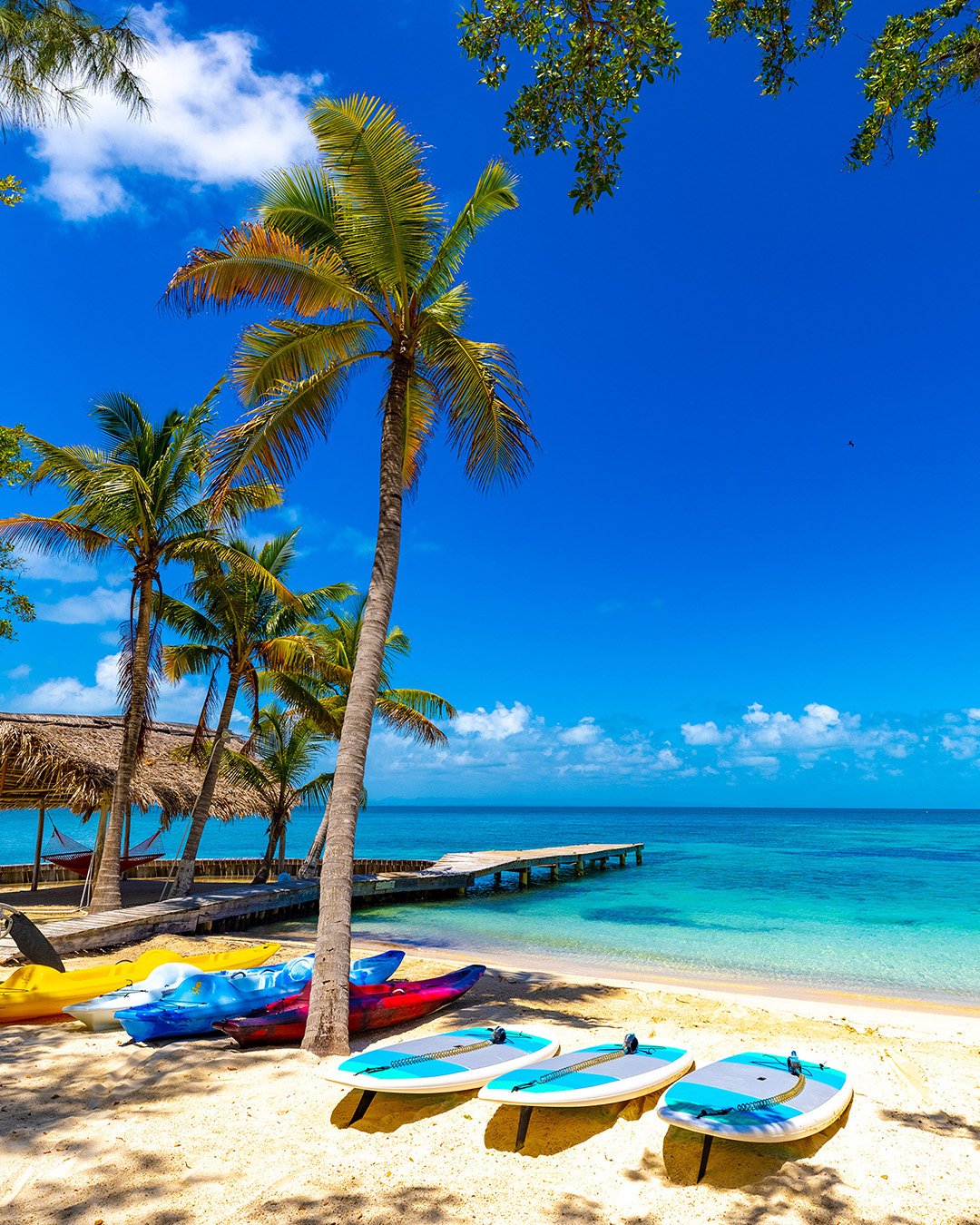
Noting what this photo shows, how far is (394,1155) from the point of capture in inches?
182

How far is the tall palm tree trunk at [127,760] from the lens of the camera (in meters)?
12.9

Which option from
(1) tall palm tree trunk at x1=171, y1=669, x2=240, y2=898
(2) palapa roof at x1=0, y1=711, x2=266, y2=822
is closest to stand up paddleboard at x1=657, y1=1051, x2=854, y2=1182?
(1) tall palm tree trunk at x1=171, y1=669, x2=240, y2=898

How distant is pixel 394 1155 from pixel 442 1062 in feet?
2.54

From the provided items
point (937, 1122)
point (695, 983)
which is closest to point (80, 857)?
point (695, 983)

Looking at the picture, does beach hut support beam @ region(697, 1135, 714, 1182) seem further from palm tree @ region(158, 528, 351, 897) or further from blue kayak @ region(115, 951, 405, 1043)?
palm tree @ region(158, 528, 351, 897)

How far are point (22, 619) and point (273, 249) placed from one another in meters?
7.74

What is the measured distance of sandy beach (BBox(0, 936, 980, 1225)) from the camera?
4020 mm

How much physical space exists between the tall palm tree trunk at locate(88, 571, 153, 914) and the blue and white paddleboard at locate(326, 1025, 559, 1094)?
9.31 m

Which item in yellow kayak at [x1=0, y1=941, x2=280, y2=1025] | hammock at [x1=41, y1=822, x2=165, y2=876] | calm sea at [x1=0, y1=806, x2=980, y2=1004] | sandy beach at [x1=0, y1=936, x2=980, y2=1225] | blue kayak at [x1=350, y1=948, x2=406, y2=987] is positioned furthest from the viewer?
hammock at [x1=41, y1=822, x2=165, y2=876]

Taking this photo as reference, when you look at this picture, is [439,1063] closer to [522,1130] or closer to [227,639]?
[522,1130]

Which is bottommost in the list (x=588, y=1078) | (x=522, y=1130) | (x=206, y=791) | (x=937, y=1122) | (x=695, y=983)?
(x=695, y=983)

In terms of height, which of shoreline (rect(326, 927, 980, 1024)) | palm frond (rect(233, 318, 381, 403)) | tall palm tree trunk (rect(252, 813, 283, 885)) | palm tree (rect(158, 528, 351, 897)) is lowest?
shoreline (rect(326, 927, 980, 1024))

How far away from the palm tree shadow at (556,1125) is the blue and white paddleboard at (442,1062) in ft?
0.94

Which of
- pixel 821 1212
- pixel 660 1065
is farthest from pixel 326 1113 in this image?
pixel 821 1212
